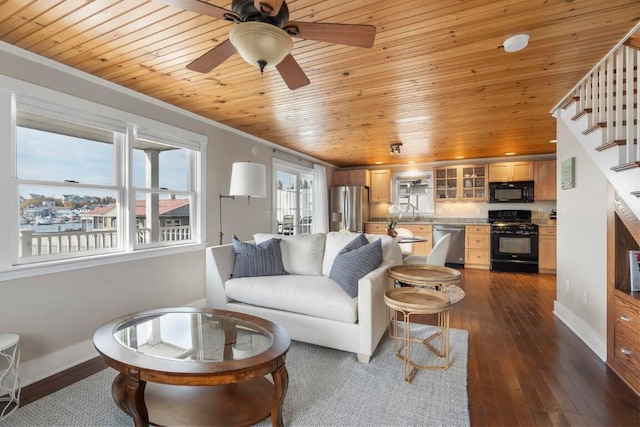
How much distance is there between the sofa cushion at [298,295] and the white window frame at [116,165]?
3.26ft

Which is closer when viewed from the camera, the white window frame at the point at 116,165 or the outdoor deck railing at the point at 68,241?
the white window frame at the point at 116,165

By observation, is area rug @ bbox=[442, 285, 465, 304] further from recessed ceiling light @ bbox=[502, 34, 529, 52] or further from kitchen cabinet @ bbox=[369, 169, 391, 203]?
kitchen cabinet @ bbox=[369, 169, 391, 203]

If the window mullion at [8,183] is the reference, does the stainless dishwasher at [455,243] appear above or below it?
below

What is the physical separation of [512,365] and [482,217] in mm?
4901

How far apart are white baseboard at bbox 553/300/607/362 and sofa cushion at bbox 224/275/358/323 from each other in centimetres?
198

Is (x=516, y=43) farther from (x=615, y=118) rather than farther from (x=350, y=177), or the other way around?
(x=350, y=177)

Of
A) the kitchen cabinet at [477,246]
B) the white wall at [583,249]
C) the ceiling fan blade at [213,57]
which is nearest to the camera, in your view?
the ceiling fan blade at [213,57]

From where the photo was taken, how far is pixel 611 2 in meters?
1.68

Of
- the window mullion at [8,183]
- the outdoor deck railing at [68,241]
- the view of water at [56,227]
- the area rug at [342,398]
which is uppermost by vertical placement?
the window mullion at [8,183]

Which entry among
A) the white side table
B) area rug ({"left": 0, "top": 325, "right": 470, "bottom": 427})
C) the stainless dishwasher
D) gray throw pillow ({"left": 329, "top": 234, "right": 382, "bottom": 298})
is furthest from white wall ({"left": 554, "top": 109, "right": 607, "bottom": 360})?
the white side table

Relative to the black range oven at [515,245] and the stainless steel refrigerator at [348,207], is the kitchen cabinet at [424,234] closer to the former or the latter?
the stainless steel refrigerator at [348,207]

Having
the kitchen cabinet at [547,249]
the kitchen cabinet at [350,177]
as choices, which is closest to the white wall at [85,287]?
the kitchen cabinet at [350,177]

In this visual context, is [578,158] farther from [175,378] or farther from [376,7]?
[175,378]

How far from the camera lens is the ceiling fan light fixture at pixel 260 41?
1342mm
